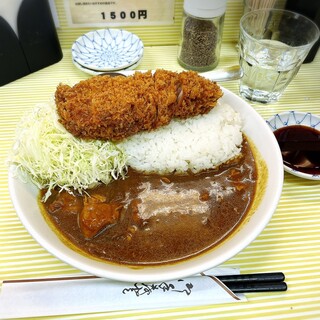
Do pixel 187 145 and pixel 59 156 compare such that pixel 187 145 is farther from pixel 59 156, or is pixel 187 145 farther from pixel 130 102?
pixel 59 156

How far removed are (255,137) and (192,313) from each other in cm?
96

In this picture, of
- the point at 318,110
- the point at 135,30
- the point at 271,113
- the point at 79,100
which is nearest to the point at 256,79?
the point at 271,113

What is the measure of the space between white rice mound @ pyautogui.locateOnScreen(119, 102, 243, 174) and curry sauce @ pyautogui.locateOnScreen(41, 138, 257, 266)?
56 millimetres

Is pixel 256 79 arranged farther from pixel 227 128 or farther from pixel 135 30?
pixel 135 30

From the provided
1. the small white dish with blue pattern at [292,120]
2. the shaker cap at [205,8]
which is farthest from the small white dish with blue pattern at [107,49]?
the small white dish with blue pattern at [292,120]

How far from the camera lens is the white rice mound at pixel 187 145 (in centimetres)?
164

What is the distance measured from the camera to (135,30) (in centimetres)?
238

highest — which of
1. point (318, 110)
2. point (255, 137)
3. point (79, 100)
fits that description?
point (79, 100)

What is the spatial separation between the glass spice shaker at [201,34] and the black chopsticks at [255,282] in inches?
59.8

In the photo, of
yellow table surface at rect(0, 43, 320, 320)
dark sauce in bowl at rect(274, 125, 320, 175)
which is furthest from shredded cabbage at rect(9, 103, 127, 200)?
dark sauce in bowl at rect(274, 125, 320, 175)

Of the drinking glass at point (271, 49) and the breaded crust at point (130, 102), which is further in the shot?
the drinking glass at point (271, 49)

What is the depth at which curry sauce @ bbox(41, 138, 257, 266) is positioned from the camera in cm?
133

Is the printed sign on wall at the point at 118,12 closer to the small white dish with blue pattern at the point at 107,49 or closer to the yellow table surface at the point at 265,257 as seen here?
the small white dish with blue pattern at the point at 107,49

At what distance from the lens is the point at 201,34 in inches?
82.5
